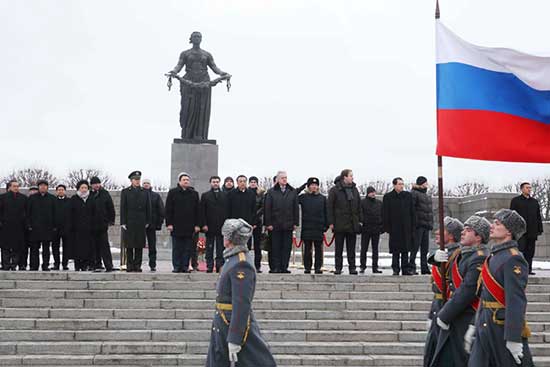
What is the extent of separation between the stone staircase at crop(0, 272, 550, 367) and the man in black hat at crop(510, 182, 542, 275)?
1696 mm

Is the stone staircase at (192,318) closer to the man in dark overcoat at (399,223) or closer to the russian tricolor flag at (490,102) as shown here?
the man in dark overcoat at (399,223)

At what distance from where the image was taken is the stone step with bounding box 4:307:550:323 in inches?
420

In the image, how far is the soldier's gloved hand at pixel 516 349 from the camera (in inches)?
215

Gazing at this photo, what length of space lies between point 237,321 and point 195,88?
14.0m

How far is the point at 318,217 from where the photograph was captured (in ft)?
43.0

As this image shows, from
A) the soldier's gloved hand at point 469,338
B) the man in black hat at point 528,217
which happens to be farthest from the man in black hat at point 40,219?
the soldier's gloved hand at point 469,338

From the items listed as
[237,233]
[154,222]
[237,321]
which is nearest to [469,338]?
[237,321]

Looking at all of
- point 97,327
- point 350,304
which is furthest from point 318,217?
point 97,327

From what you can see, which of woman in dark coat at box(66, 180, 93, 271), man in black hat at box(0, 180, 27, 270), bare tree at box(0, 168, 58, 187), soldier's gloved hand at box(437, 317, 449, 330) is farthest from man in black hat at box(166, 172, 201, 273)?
bare tree at box(0, 168, 58, 187)

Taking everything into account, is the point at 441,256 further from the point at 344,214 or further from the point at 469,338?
the point at 344,214

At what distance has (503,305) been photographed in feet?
18.6

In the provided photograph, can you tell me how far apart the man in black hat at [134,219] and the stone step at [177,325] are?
8.91 ft

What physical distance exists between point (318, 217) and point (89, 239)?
409 centimetres

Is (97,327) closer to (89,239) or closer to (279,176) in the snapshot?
(89,239)
